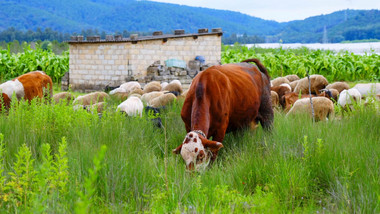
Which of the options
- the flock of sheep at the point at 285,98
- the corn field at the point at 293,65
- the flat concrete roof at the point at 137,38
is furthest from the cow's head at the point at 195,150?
the corn field at the point at 293,65

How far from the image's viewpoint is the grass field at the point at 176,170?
3.73 m

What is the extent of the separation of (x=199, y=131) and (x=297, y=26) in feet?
638

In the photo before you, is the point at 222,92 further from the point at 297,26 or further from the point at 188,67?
the point at 297,26

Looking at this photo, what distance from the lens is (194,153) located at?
4.78 m

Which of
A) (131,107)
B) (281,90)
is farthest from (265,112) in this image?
(281,90)

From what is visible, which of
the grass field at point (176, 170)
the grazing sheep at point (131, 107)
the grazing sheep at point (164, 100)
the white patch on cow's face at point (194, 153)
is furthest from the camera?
the grazing sheep at point (164, 100)

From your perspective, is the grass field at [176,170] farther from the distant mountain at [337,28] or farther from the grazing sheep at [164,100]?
the distant mountain at [337,28]

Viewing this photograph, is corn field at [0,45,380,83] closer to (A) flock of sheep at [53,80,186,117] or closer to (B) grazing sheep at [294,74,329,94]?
(B) grazing sheep at [294,74,329,94]

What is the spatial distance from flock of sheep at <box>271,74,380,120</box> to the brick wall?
518cm

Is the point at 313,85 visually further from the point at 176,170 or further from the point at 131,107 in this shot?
the point at 176,170

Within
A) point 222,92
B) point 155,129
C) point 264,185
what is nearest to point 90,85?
point 155,129

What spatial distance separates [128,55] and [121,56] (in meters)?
0.33

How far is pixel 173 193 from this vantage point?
386cm

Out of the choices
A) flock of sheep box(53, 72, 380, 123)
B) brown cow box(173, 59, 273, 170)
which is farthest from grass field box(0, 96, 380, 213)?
flock of sheep box(53, 72, 380, 123)
